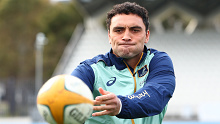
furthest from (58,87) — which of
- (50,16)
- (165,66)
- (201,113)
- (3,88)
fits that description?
(50,16)

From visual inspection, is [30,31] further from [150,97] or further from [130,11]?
[150,97]

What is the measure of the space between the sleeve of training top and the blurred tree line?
132ft

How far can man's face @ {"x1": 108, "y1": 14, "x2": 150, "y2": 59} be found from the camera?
10.4ft

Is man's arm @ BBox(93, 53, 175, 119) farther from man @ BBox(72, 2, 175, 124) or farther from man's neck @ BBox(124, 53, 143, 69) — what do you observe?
man's neck @ BBox(124, 53, 143, 69)

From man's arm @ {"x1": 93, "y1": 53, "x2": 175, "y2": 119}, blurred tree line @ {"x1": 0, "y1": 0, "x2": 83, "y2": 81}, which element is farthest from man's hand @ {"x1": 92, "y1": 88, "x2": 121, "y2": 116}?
blurred tree line @ {"x1": 0, "y1": 0, "x2": 83, "y2": 81}

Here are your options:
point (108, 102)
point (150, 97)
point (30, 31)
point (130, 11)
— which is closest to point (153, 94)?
point (150, 97)

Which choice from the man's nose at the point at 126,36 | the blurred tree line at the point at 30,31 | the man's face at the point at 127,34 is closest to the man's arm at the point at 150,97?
the man's face at the point at 127,34

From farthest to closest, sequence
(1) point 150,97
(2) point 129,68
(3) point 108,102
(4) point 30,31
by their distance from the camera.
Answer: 1. (4) point 30,31
2. (2) point 129,68
3. (1) point 150,97
4. (3) point 108,102

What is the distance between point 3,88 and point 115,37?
21118 millimetres

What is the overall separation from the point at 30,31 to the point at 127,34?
45.7 m

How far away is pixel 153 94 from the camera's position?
296cm

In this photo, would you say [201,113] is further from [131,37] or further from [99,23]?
[99,23]

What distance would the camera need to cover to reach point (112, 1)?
2841 cm

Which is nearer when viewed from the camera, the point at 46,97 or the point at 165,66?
the point at 46,97
